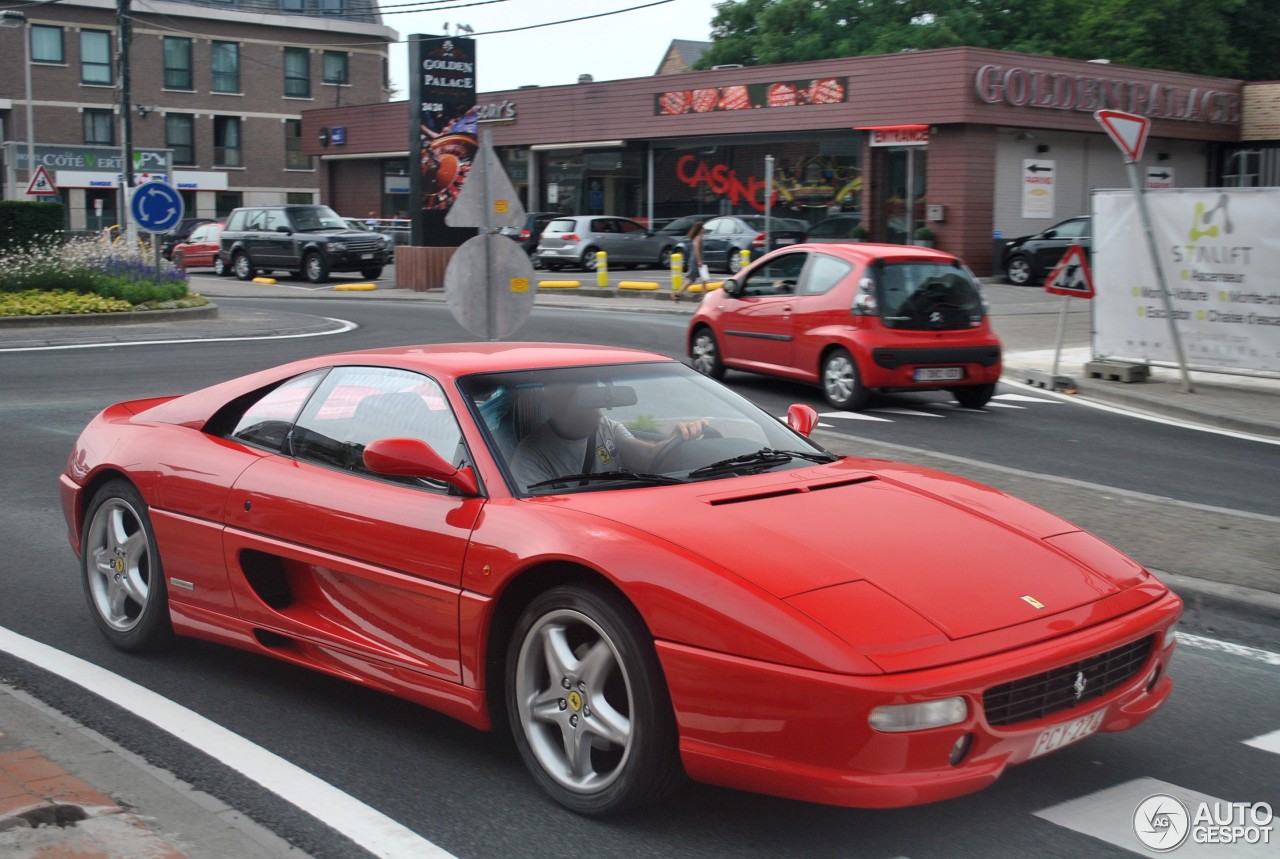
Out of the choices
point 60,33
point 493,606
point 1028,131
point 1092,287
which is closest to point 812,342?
point 1092,287

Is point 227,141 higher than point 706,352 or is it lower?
higher

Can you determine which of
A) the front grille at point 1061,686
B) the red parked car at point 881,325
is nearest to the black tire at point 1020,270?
the red parked car at point 881,325

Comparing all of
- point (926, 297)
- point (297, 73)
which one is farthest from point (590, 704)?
point (297, 73)

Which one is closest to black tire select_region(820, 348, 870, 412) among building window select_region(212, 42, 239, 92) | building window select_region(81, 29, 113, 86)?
building window select_region(81, 29, 113, 86)

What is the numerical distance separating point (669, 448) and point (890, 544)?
0.94 m

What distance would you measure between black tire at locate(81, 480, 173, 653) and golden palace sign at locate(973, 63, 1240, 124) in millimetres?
29112

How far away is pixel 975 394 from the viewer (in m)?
13.7

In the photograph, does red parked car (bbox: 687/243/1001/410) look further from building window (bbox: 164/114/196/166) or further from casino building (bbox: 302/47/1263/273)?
building window (bbox: 164/114/196/166)

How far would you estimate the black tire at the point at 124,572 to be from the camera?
5.45 metres

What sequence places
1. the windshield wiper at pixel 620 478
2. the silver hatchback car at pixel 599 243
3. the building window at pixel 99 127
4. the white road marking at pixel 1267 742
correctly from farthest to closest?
the building window at pixel 99 127, the silver hatchback car at pixel 599 243, the white road marking at pixel 1267 742, the windshield wiper at pixel 620 478

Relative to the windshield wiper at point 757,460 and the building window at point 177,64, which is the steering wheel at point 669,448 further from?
the building window at point 177,64

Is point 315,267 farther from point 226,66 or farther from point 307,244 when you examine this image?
point 226,66

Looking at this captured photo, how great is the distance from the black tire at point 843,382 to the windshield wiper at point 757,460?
325 inches

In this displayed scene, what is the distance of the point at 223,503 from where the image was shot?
16.7ft
